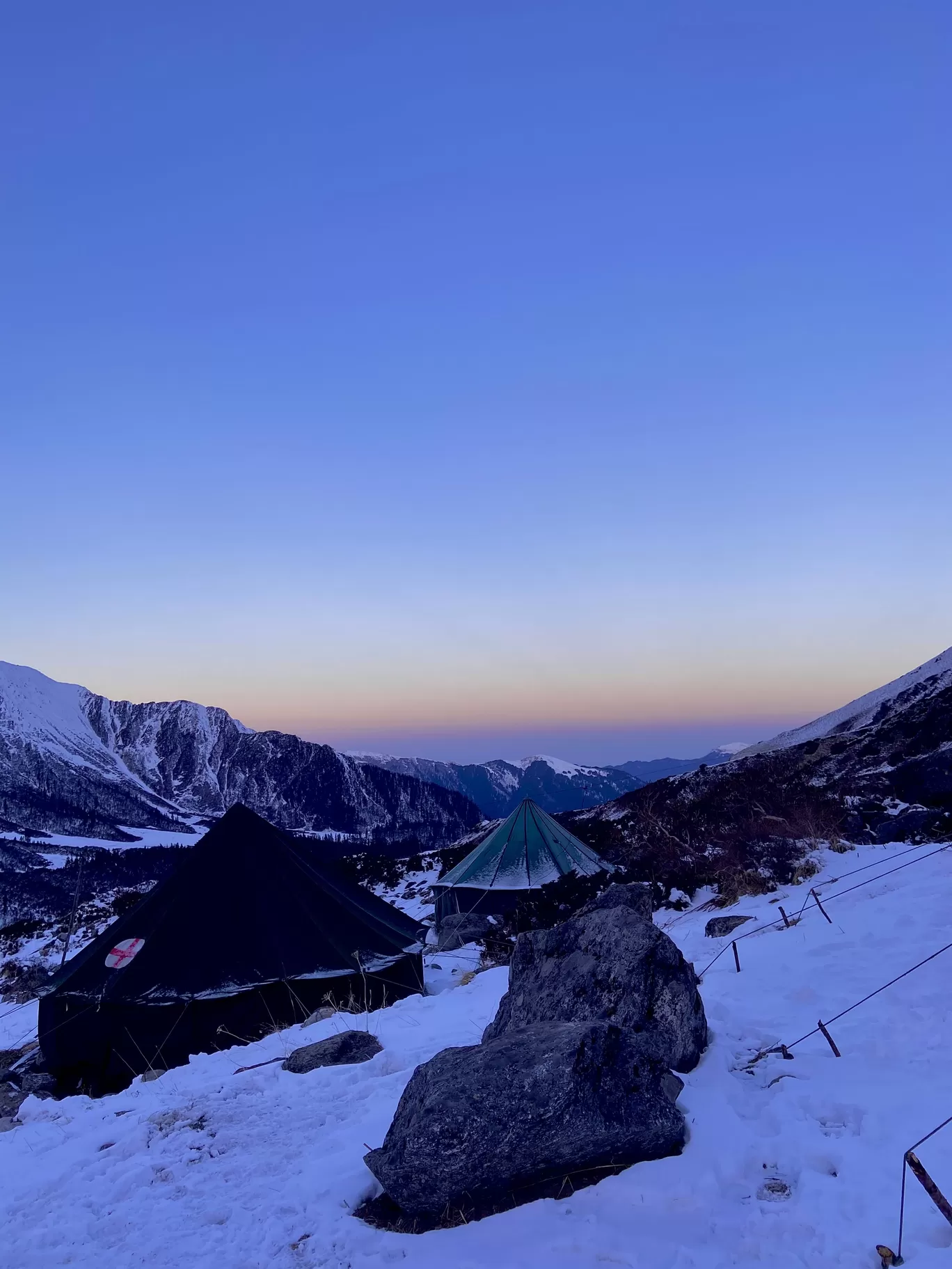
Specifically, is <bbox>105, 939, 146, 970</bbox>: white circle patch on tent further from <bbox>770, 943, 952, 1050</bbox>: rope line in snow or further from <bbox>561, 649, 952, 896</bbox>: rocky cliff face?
<bbox>561, 649, 952, 896</bbox>: rocky cliff face

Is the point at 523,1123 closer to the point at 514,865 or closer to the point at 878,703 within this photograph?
the point at 514,865

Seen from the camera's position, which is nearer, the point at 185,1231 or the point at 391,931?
the point at 185,1231

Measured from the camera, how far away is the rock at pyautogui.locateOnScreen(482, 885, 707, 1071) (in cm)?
686

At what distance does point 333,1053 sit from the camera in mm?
8172

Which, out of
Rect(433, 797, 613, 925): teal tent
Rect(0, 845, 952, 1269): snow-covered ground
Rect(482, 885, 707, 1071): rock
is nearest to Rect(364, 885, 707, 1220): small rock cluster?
Rect(0, 845, 952, 1269): snow-covered ground

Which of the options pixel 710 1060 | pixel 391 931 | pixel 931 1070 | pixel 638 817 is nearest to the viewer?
pixel 931 1070

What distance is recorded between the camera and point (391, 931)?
15641mm

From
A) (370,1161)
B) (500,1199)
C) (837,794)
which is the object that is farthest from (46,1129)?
(837,794)

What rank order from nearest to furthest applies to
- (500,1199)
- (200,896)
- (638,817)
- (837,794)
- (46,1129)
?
(500,1199), (46,1129), (200,896), (837,794), (638,817)

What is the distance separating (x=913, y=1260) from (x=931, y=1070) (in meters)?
2.77

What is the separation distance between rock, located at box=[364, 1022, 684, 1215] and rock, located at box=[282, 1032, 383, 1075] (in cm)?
298

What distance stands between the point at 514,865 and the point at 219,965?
1254 cm

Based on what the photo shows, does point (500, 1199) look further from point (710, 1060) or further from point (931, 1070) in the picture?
point (931, 1070)

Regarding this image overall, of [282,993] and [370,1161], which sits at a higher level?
[370,1161]
